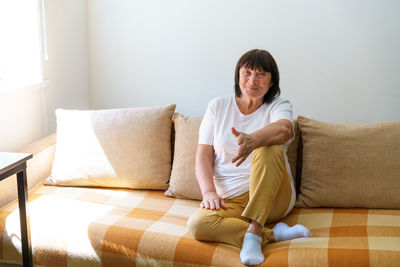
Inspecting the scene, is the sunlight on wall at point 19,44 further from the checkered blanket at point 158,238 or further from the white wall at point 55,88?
the checkered blanket at point 158,238

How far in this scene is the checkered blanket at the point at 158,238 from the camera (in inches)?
69.3

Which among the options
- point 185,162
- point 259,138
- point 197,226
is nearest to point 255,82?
point 259,138

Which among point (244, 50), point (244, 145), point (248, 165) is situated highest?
point (244, 50)

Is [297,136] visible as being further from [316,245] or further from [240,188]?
[316,245]

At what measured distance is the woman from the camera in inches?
74.4

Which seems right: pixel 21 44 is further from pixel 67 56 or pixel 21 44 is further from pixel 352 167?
pixel 352 167

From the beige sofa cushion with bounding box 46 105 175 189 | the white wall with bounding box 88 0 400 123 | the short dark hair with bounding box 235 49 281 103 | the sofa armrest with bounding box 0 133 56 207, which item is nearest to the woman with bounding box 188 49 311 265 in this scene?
the short dark hair with bounding box 235 49 281 103

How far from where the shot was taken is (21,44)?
2.60 metres

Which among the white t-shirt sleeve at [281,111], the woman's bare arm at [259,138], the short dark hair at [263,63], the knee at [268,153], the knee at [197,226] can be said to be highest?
the short dark hair at [263,63]

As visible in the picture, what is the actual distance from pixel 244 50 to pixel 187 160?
33.1 inches

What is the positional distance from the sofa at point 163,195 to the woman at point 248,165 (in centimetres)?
6

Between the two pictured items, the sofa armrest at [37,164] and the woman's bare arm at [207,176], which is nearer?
the woman's bare arm at [207,176]

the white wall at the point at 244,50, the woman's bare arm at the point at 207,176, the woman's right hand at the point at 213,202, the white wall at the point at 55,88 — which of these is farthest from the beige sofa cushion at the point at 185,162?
the white wall at the point at 55,88

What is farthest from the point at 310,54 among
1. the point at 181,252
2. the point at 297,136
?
the point at 181,252
